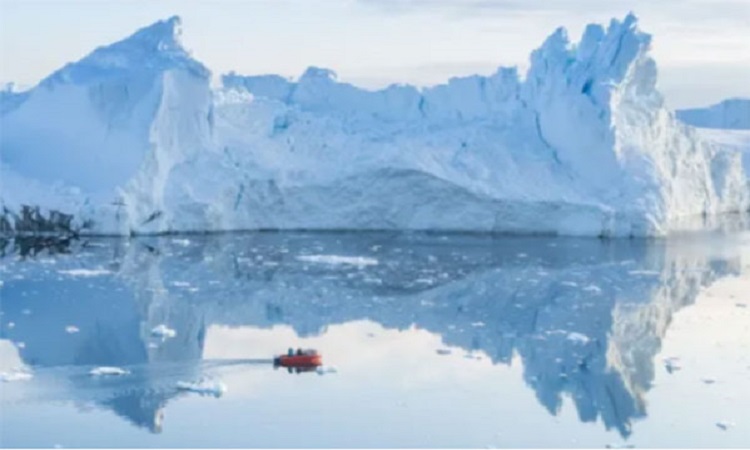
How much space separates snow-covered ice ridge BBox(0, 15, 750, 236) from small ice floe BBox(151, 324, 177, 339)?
17.2ft

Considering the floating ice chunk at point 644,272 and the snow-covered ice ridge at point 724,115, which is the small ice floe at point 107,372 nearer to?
the floating ice chunk at point 644,272

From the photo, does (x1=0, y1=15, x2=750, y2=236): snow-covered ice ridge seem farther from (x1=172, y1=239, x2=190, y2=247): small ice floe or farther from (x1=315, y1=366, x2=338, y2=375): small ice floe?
(x1=315, y1=366, x2=338, y2=375): small ice floe

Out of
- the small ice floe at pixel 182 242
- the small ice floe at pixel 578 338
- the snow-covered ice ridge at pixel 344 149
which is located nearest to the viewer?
the small ice floe at pixel 578 338

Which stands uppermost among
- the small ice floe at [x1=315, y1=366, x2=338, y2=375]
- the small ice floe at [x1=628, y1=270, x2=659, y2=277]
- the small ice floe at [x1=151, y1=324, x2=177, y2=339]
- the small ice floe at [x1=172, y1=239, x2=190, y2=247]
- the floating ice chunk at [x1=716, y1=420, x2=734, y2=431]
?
the small ice floe at [x1=172, y1=239, x2=190, y2=247]

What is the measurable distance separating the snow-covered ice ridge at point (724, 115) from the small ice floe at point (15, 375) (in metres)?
24.5

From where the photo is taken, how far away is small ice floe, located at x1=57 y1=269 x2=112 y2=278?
34.9ft

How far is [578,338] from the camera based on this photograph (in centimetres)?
841

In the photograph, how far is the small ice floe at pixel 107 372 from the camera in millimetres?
6855

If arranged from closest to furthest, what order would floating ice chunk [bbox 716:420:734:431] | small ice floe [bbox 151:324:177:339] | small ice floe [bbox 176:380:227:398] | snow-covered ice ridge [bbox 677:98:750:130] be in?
1. floating ice chunk [bbox 716:420:734:431]
2. small ice floe [bbox 176:380:227:398]
3. small ice floe [bbox 151:324:177:339]
4. snow-covered ice ridge [bbox 677:98:750:130]

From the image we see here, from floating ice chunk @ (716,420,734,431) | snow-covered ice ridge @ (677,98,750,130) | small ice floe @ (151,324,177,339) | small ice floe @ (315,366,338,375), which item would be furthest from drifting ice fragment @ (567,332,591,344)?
snow-covered ice ridge @ (677,98,750,130)

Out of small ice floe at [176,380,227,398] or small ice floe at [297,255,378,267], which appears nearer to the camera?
small ice floe at [176,380,227,398]

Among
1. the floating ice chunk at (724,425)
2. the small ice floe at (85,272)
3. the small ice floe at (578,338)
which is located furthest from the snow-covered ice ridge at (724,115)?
the floating ice chunk at (724,425)

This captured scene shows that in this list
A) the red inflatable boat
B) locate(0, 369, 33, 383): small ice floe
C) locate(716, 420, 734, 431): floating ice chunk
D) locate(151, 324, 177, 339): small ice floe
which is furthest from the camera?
locate(151, 324, 177, 339): small ice floe

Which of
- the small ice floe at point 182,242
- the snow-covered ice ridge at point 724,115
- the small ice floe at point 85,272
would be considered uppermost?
the snow-covered ice ridge at point 724,115
